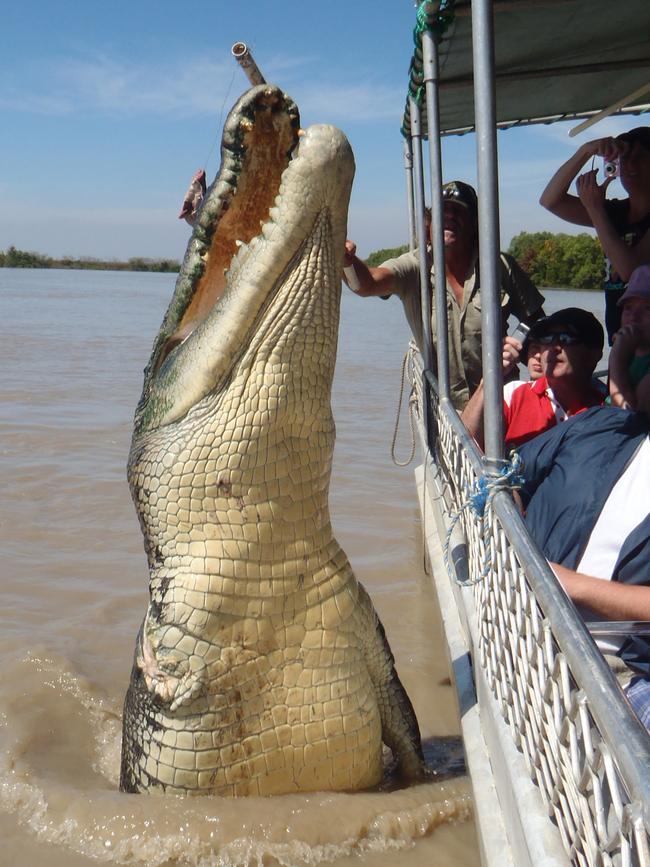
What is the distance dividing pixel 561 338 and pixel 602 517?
1.04 metres

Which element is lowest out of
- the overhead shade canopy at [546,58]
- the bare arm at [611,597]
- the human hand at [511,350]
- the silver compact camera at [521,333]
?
the bare arm at [611,597]

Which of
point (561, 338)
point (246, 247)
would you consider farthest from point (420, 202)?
point (246, 247)

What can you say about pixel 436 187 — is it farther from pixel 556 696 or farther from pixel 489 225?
pixel 556 696

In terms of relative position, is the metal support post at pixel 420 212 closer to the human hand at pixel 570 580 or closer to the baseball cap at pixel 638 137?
the baseball cap at pixel 638 137

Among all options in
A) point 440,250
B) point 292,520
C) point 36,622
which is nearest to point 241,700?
point 292,520

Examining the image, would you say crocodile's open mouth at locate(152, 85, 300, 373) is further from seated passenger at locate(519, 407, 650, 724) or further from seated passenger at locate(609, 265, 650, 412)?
seated passenger at locate(609, 265, 650, 412)

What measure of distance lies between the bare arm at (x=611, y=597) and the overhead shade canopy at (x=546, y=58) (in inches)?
73.5

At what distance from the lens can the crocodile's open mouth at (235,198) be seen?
2082 millimetres

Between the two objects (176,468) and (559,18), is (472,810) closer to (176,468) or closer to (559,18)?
(176,468)

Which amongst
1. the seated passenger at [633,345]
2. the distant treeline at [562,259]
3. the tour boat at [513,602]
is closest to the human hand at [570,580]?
the tour boat at [513,602]

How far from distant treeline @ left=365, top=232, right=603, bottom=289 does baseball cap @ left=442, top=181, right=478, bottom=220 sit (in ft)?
37.9

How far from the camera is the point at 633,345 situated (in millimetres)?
2703

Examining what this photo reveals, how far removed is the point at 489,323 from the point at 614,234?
1.43 meters

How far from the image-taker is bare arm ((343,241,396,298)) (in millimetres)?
3918
